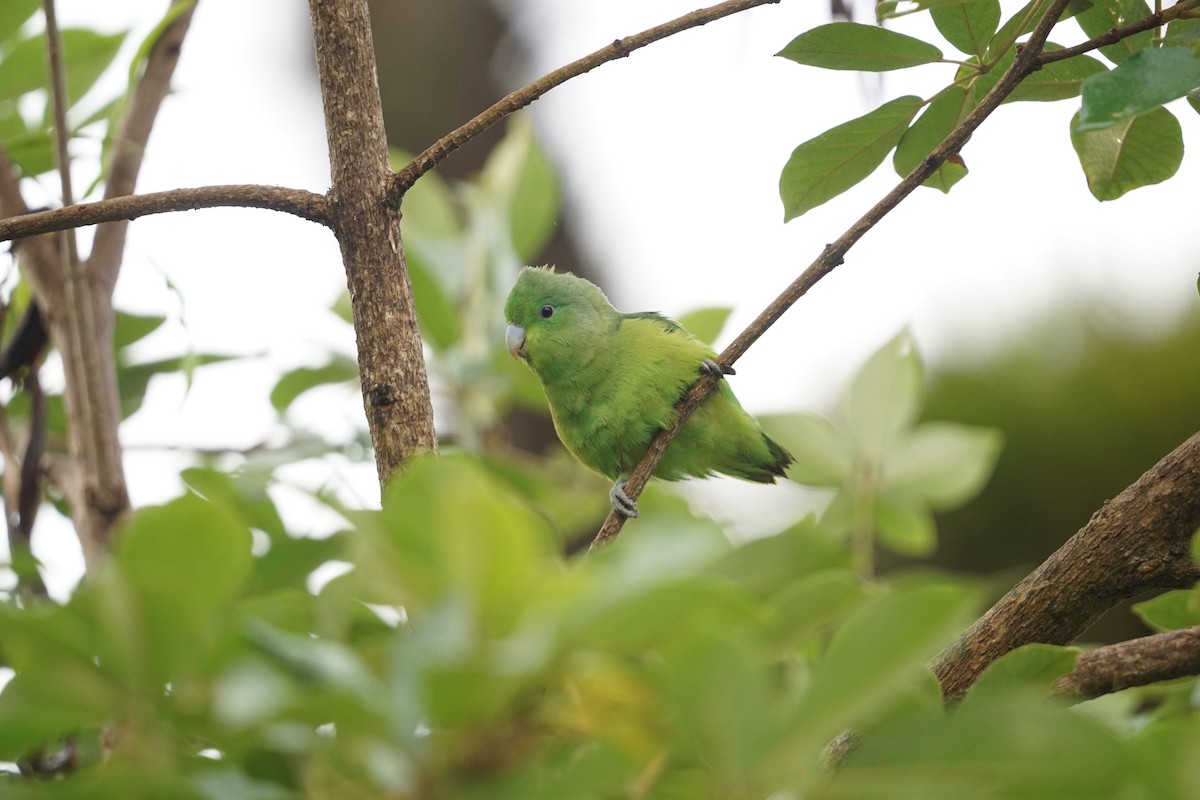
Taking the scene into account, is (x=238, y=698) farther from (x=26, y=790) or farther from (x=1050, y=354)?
(x=1050, y=354)

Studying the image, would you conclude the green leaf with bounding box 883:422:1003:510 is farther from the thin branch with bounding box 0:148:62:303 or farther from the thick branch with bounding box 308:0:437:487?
the thin branch with bounding box 0:148:62:303

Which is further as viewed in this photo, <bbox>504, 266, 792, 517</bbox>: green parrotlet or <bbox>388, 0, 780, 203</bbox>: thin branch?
<bbox>504, 266, 792, 517</bbox>: green parrotlet

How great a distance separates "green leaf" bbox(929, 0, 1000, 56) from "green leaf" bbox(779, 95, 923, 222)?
8cm

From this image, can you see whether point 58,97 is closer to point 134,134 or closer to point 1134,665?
point 134,134

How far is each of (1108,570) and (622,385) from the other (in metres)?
1.59

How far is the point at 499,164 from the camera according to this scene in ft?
7.44

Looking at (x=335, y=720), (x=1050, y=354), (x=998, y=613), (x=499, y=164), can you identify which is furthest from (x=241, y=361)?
(x=1050, y=354)

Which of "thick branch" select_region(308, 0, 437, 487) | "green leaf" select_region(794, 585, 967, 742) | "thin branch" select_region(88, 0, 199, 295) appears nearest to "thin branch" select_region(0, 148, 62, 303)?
"thin branch" select_region(88, 0, 199, 295)

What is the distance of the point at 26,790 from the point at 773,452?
2348mm

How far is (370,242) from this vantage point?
108 cm

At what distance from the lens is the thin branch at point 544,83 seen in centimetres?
109

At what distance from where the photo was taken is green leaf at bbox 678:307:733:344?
2146 mm

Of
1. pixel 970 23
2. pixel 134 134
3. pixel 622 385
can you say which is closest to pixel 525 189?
pixel 622 385

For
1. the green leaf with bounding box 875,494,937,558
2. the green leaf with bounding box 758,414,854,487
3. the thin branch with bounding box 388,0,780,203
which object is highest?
the thin branch with bounding box 388,0,780,203
